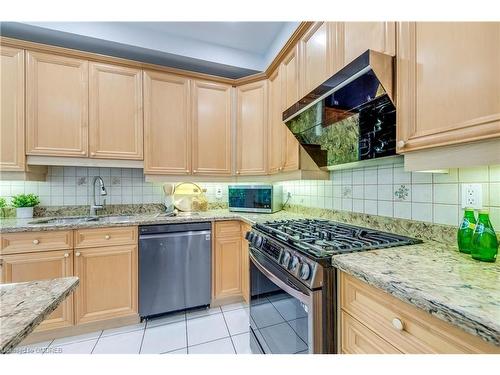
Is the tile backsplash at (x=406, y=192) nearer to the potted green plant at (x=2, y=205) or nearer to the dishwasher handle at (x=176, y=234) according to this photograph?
the dishwasher handle at (x=176, y=234)

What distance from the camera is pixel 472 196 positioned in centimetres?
100

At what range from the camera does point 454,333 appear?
1.85ft

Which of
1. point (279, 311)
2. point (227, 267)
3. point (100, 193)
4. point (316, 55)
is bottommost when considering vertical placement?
point (227, 267)

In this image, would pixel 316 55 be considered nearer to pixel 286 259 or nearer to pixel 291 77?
pixel 291 77

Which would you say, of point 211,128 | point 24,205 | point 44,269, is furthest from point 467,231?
point 24,205

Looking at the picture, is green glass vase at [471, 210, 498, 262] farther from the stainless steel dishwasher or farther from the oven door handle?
the stainless steel dishwasher

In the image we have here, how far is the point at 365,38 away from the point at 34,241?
2525 millimetres

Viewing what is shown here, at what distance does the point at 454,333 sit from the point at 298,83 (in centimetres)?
168

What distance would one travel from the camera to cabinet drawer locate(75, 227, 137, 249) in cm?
177

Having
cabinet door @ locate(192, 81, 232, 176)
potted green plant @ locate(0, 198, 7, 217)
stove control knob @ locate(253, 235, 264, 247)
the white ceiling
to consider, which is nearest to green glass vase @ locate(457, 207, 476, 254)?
stove control knob @ locate(253, 235, 264, 247)

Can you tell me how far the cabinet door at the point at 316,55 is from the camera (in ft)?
4.56

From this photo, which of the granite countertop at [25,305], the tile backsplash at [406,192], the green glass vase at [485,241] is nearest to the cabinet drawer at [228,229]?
the tile backsplash at [406,192]
